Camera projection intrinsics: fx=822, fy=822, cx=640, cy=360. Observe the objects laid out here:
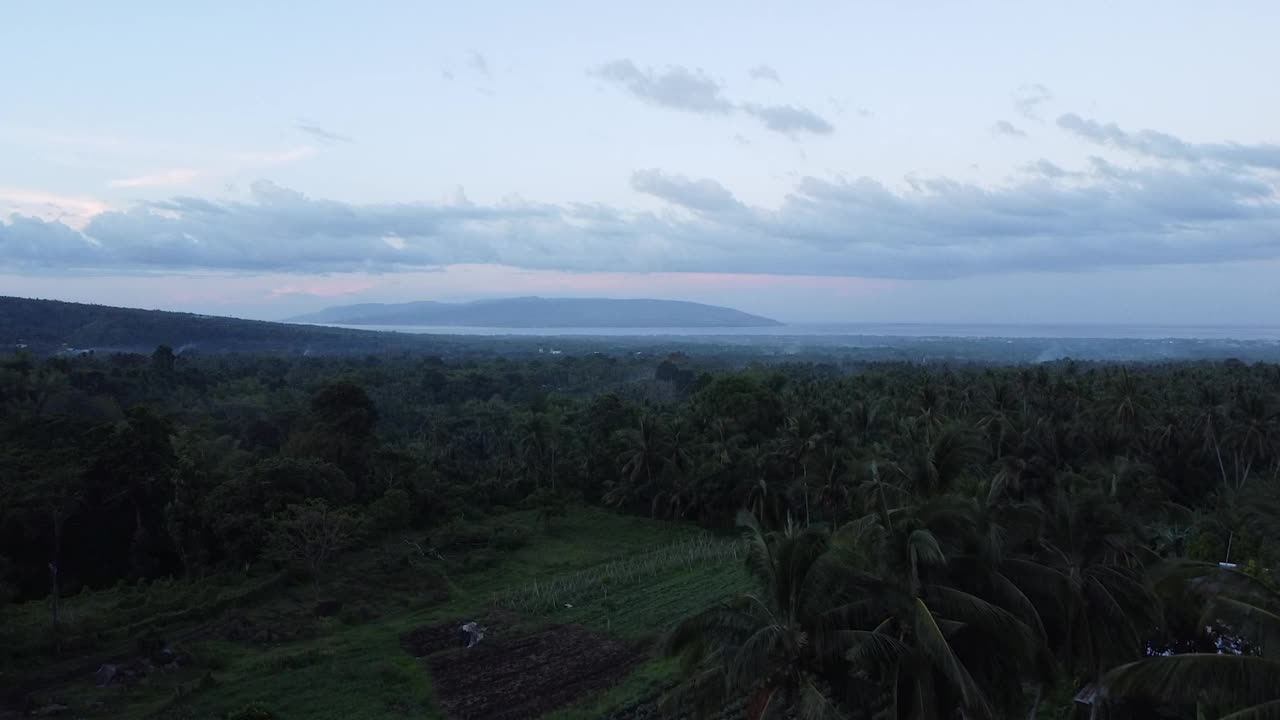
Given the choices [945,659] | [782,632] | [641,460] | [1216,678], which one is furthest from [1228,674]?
[641,460]

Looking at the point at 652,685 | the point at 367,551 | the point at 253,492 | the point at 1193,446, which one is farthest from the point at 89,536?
the point at 1193,446

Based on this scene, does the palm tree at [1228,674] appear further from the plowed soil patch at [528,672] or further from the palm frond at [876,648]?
the plowed soil patch at [528,672]

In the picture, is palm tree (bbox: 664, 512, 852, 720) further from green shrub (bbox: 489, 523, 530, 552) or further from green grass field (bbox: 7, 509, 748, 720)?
green shrub (bbox: 489, 523, 530, 552)

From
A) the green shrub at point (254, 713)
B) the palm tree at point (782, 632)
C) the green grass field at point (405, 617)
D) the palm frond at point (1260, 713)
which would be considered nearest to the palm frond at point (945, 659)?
the palm tree at point (782, 632)

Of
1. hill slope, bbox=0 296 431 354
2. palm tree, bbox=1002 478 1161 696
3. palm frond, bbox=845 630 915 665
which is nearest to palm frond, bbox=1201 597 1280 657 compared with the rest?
palm tree, bbox=1002 478 1161 696

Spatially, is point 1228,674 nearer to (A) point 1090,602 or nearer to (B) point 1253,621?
(B) point 1253,621
